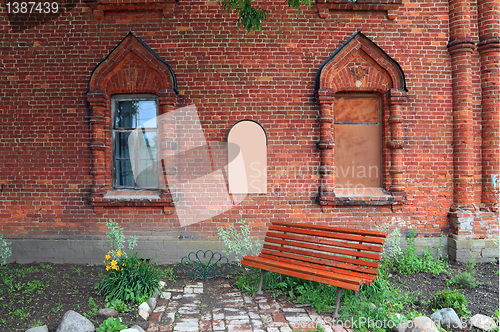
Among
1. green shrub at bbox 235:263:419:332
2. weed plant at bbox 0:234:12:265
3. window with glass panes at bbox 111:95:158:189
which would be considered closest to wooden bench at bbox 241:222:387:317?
green shrub at bbox 235:263:419:332

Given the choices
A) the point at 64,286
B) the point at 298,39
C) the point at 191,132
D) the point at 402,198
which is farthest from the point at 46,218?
the point at 402,198

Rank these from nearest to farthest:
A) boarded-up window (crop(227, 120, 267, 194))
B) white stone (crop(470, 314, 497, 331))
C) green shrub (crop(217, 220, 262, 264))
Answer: white stone (crop(470, 314, 497, 331))
green shrub (crop(217, 220, 262, 264))
boarded-up window (crop(227, 120, 267, 194))

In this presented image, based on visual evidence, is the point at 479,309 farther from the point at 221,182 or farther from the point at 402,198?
the point at 221,182

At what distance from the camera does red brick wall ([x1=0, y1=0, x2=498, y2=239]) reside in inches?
238

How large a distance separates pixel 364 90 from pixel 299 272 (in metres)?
3.71

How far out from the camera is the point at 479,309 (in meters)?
4.16

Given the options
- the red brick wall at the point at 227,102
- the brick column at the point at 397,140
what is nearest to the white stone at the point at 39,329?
the red brick wall at the point at 227,102

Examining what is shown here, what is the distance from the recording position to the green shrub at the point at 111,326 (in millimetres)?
3455

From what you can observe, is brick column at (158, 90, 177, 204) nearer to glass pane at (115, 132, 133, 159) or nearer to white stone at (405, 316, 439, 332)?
glass pane at (115, 132, 133, 159)

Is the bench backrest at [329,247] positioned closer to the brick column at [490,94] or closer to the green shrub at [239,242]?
the green shrub at [239,242]

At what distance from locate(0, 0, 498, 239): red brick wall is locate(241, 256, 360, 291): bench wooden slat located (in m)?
1.54

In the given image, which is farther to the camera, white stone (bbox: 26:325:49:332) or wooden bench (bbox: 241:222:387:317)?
wooden bench (bbox: 241:222:387:317)

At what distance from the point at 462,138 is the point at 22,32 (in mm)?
8431

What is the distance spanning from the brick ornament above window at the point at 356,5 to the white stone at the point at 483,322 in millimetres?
5051
